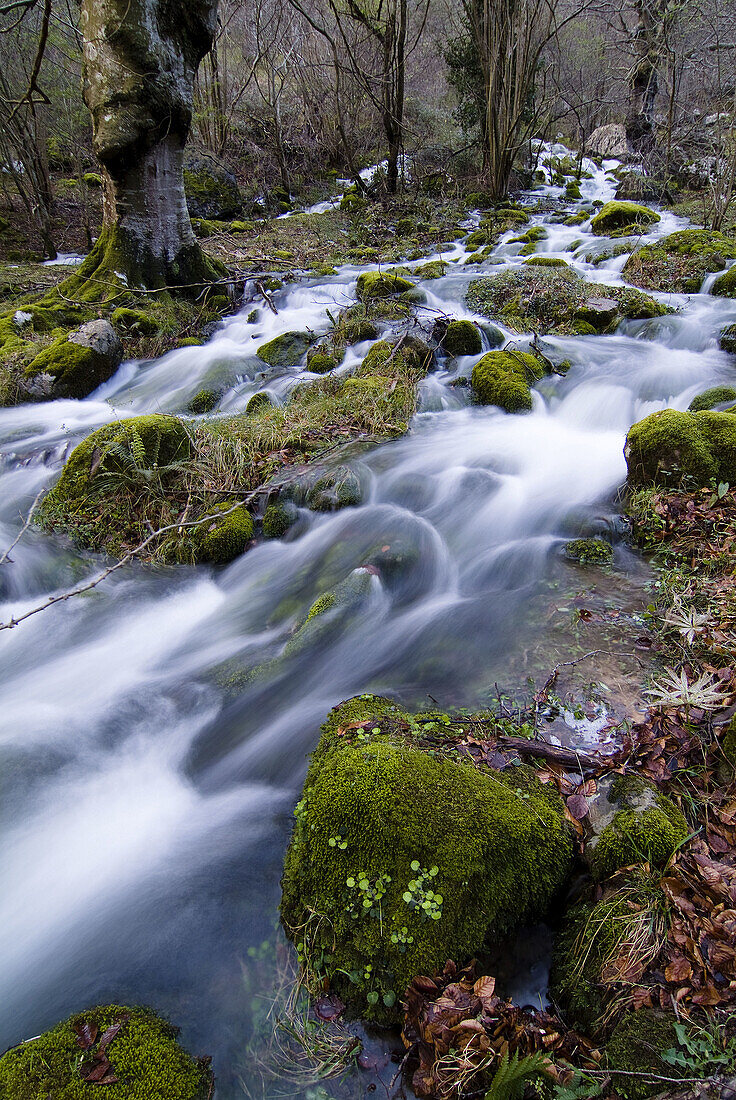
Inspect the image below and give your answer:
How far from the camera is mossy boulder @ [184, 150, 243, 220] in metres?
16.6

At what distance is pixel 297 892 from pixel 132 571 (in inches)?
133

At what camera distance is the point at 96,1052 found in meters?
2.02

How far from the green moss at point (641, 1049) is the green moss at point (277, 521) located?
4.18m

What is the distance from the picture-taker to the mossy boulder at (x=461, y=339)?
26.2ft

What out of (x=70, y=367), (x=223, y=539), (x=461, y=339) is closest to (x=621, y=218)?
(x=461, y=339)

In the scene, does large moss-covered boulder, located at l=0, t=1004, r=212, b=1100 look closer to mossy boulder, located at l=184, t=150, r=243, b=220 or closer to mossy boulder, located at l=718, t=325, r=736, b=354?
mossy boulder, located at l=718, t=325, r=736, b=354

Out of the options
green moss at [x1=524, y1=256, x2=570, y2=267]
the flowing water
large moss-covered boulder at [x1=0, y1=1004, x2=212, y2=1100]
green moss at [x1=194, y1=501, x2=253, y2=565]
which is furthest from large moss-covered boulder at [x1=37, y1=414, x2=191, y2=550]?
green moss at [x1=524, y1=256, x2=570, y2=267]

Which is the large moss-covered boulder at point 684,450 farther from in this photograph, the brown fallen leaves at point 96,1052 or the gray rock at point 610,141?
the gray rock at point 610,141

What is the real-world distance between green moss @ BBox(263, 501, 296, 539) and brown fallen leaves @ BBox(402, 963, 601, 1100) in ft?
12.4

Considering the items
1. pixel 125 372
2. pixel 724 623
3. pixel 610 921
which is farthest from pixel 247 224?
pixel 610 921

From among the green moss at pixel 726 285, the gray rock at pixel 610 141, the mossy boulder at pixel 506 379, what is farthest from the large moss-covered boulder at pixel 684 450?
the gray rock at pixel 610 141

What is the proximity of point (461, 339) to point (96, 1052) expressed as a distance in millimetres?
7953

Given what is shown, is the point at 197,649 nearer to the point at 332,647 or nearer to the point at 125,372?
the point at 332,647

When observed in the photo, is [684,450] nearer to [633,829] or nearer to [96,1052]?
[633,829]
